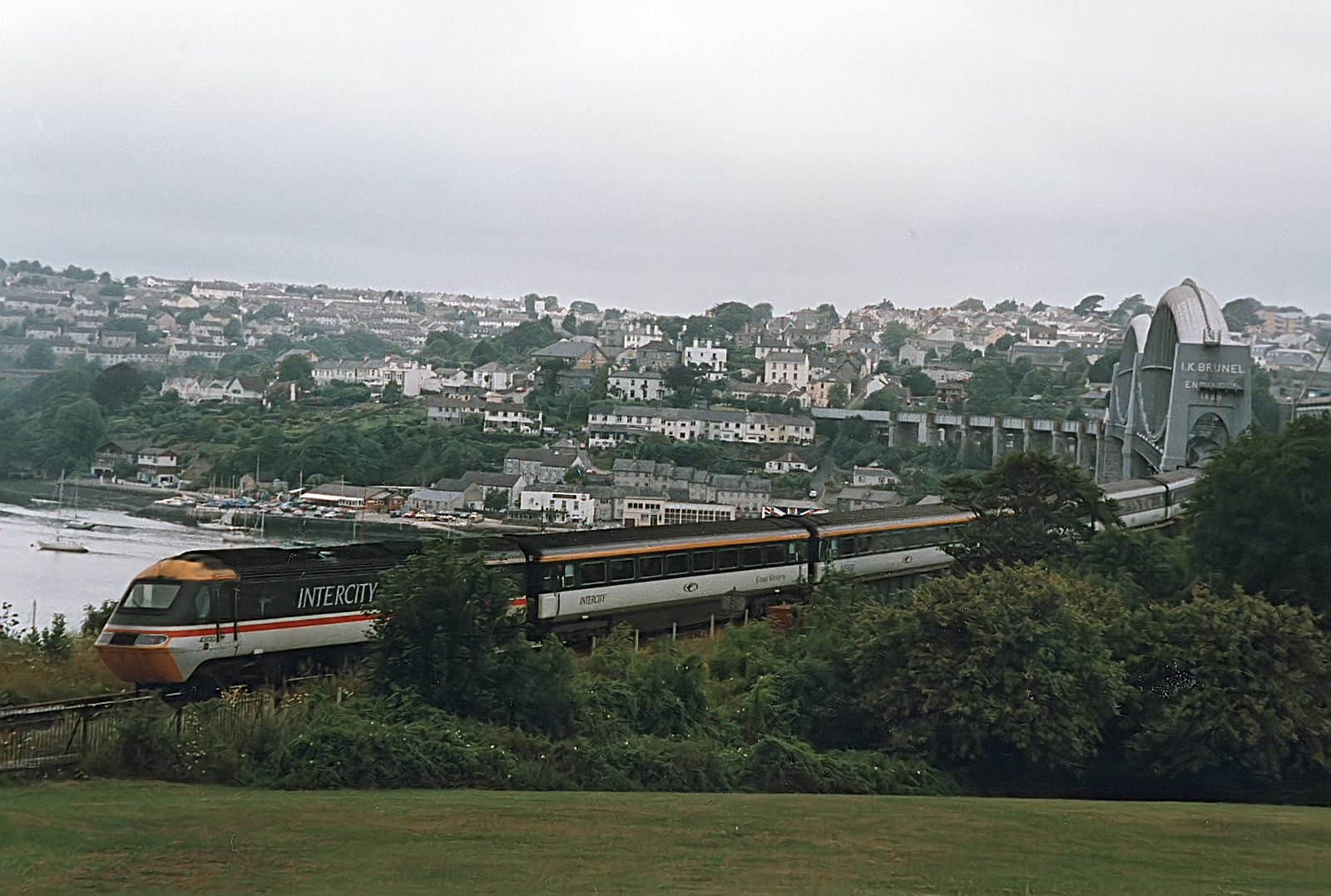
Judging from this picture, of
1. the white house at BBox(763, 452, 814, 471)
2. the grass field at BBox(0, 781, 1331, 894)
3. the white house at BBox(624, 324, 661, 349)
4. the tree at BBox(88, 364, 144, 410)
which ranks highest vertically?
the white house at BBox(624, 324, 661, 349)

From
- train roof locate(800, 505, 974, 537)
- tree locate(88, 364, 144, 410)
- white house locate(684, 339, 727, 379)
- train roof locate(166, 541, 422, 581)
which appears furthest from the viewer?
white house locate(684, 339, 727, 379)

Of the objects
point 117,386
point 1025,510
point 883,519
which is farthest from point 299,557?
point 117,386

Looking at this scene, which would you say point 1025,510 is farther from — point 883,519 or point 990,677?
point 990,677

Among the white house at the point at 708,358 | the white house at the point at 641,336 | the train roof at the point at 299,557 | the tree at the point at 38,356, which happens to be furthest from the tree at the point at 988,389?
the train roof at the point at 299,557

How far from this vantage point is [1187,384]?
1385 inches

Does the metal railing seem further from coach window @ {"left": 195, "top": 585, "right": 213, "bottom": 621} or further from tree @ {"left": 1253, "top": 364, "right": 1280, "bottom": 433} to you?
tree @ {"left": 1253, "top": 364, "right": 1280, "bottom": 433}

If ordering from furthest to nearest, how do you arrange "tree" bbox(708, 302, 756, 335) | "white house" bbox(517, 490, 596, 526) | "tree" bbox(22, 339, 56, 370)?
"tree" bbox(708, 302, 756, 335) → "tree" bbox(22, 339, 56, 370) → "white house" bbox(517, 490, 596, 526)

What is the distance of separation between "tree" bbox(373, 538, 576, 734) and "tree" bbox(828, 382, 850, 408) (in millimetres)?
62482

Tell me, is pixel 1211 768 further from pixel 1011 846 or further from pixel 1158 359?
pixel 1158 359

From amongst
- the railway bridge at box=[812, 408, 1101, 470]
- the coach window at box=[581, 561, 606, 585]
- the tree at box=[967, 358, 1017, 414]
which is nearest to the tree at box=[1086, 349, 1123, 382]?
the tree at box=[967, 358, 1017, 414]

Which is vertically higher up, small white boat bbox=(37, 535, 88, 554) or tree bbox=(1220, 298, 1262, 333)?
tree bbox=(1220, 298, 1262, 333)

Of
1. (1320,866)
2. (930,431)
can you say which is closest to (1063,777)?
(1320,866)

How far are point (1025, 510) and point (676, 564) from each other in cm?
486

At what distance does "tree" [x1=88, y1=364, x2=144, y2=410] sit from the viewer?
1909 inches
